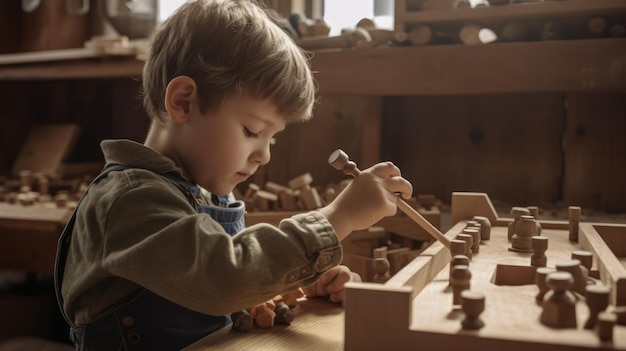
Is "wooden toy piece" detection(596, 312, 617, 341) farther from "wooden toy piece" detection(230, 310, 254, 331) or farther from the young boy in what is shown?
"wooden toy piece" detection(230, 310, 254, 331)

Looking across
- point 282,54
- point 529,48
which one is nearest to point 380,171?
point 282,54

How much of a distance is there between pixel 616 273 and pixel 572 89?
3.55 ft

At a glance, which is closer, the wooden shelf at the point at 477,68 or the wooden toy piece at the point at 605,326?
the wooden toy piece at the point at 605,326

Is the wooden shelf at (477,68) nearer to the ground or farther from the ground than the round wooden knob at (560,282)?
farther from the ground

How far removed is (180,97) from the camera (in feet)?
3.52

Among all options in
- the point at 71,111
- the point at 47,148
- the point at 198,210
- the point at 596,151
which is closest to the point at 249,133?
the point at 198,210

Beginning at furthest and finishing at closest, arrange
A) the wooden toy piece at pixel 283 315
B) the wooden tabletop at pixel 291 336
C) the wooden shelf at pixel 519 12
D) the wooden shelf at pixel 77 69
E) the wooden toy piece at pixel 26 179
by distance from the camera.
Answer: the wooden toy piece at pixel 26 179 → the wooden shelf at pixel 77 69 → the wooden shelf at pixel 519 12 → the wooden toy piece at pixel 283 315 → the wooden tabletop at pixel 291 336

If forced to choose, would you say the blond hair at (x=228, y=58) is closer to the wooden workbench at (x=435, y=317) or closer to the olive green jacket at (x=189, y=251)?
the olive green jacket at (x=189, y=251)

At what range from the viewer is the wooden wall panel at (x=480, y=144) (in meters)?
2.18

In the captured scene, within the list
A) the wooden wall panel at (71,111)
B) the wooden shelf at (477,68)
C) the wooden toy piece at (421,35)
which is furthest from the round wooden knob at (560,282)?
the wooden wall panel at (71,111)

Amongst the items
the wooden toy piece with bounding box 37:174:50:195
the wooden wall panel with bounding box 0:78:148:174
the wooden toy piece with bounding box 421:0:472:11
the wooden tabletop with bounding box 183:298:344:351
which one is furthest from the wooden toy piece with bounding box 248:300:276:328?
the wooden wall panel with bounding box 0:78:148:174

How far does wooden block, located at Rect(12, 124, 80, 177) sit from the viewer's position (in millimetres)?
2834

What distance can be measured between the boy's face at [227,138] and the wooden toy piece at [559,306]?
1.80 feet

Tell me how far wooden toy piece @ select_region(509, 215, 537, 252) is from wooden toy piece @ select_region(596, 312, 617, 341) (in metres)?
0.48
